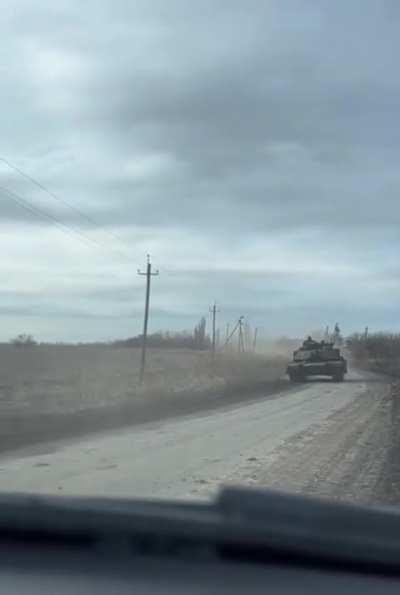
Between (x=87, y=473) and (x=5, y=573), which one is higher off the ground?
(x=5, y=573)

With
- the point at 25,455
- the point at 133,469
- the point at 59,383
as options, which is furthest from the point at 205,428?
the point at 59,383

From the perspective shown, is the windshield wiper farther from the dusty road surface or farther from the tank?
the tank

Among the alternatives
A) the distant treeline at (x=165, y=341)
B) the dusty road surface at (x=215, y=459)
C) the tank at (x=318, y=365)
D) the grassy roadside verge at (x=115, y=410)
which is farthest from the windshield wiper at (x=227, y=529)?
the distant treeline at (x=165, y=341)

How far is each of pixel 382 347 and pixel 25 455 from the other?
12116 centimetres

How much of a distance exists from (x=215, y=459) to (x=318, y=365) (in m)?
40.9

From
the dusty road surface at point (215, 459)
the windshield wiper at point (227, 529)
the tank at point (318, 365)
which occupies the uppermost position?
the tank at point (318, 365)

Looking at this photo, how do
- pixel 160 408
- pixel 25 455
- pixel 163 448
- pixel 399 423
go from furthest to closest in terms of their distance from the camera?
pixel 160 408, pixel 399 423, pixel 163 448, pixel 25 455

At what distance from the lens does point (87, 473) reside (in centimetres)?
1296

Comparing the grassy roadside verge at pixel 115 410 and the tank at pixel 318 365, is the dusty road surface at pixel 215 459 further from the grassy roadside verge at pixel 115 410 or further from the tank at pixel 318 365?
the tank at pixel 318 365

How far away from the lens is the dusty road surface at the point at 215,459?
1173 cm

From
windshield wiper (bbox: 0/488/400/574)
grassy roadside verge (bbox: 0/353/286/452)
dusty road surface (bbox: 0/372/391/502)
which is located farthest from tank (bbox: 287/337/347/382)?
windshield wiper (bbox: 0/488/400/574)

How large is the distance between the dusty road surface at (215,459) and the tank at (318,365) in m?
29.8

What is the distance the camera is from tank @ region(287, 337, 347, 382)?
54719 millimetres

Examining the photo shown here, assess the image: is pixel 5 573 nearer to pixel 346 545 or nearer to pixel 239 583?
pixel 239 583
